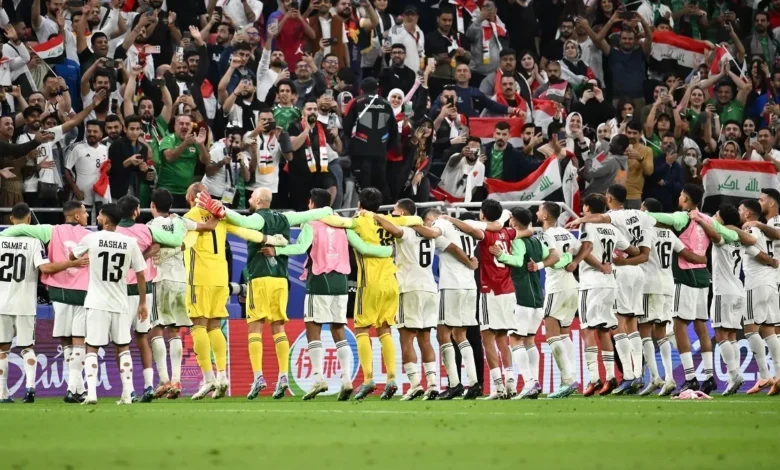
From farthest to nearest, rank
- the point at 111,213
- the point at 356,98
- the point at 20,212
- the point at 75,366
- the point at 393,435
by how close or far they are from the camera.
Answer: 1. the point at 356,98
2. the point at 20,212
3. the point at 75,366
4. the point at 111,213
5. the point at 393,435

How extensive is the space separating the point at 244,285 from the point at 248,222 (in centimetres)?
391

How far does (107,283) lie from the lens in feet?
53.4

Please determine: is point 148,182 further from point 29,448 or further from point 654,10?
point 654,10

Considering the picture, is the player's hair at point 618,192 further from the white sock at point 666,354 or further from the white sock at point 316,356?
the white sock at point 316,356

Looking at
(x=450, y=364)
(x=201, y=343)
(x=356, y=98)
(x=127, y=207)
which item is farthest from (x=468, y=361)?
(x=356, y=98)

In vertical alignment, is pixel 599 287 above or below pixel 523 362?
above

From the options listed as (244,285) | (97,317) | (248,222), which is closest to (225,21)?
(244,285)

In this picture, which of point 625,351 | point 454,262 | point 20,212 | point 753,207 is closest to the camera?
point 20,212

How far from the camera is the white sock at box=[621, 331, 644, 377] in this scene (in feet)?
61.3

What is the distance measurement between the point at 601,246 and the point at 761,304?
9.45 ft

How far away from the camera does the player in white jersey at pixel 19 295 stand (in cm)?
1778

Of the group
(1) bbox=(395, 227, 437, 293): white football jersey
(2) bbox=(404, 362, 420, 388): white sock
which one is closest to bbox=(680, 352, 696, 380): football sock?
(1) bbox=(395, 227, 437, 293): white football jersey

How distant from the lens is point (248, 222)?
57.3 feet

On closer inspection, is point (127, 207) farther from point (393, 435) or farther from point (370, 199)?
point (393, 435)
